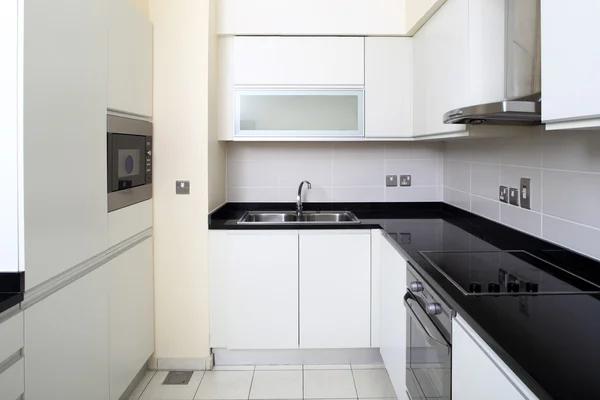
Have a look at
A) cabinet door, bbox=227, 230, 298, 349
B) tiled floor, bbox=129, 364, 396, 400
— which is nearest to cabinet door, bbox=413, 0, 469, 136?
cabinet door, bbox=227, 230, 298, 349

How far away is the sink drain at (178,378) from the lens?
8.97 ft

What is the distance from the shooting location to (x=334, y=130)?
311cm

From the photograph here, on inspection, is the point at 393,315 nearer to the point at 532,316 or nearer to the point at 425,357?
the point at 425,357

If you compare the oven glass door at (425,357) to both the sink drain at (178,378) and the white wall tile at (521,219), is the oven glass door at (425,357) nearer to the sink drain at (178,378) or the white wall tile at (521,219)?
the white wall tile at (521,219)

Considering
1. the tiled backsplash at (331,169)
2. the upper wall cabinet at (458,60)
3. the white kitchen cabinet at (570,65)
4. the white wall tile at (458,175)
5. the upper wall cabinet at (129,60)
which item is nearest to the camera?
the white kitchen cabinet at (570,65)

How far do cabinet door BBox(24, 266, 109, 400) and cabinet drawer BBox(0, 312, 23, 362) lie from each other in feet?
0.14

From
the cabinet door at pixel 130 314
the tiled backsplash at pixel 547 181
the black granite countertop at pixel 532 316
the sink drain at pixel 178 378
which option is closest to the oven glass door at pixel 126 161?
the cabinet door at pixel 130 314

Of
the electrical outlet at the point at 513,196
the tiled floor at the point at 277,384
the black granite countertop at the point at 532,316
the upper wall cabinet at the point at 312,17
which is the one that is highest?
the upper wall cabinet at the point at 312,17

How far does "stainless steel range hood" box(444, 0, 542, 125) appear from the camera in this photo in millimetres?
1669

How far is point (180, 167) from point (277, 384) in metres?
1.34

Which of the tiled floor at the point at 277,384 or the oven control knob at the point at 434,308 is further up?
the oven control knob at the point at 434,308

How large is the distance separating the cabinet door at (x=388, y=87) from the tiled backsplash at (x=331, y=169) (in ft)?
1.16

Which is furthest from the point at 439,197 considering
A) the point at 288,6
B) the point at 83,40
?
the point at 83,40

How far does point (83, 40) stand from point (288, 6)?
1.52 meters
